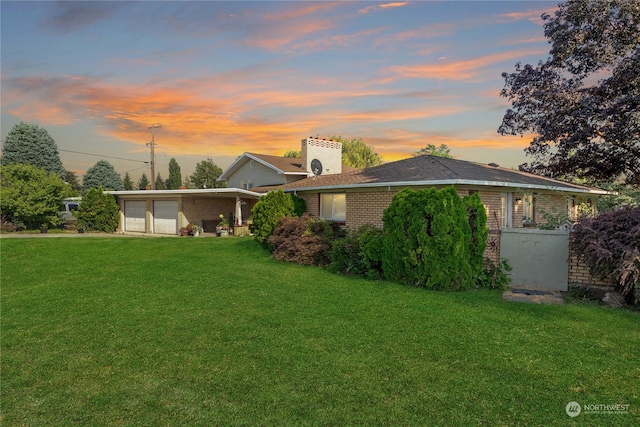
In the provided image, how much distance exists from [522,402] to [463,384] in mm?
527

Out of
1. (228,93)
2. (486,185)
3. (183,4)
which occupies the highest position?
(183,4)

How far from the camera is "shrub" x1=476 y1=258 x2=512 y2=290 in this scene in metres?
8.41

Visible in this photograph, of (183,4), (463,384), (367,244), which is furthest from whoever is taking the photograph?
(183,4)

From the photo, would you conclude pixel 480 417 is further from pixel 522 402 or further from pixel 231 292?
pixel 231 292

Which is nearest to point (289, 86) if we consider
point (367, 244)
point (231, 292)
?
point (367, 244)

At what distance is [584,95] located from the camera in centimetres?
1670

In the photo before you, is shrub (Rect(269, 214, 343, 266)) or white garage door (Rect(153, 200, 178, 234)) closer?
shrub (Rect(269, 214, 343, 266))

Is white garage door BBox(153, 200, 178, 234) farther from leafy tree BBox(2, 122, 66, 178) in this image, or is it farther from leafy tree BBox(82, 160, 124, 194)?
leafy tree BBox(82, 160, 124, 194)

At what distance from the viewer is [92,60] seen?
12.2 metres

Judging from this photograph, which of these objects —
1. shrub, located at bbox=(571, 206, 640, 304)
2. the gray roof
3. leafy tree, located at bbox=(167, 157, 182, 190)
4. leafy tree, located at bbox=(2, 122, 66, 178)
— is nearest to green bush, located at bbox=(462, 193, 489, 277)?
shrub, located at bbox=(571, 206, 640, 304)

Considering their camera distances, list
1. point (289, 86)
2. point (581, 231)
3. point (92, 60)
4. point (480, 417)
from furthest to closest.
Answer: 1. point (289, 86)
2. point (92, 60)
3. point (581, 231)
4. point (480, 417)

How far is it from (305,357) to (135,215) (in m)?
23.3

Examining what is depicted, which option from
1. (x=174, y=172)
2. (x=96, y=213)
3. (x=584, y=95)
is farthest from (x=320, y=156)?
(x=174, y=172)

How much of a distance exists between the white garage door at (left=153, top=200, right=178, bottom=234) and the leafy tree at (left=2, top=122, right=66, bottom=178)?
28575 millimetres
